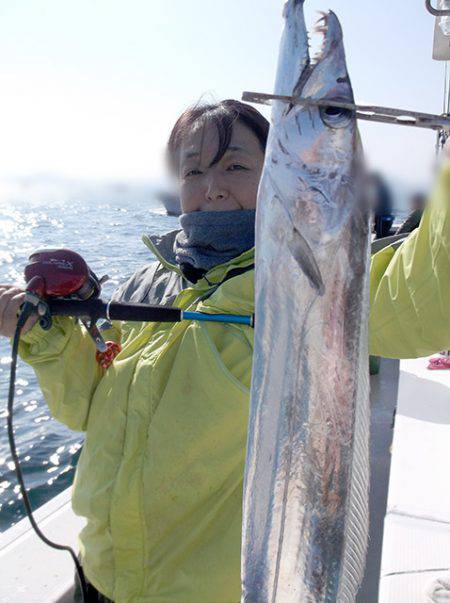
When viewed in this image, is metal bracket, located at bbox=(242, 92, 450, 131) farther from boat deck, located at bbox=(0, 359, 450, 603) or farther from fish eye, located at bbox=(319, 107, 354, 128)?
boat deck, located at bbox=(0, 359, 450, 603)

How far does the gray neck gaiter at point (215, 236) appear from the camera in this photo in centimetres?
179

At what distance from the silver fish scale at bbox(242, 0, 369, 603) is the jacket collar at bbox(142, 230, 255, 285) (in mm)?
706

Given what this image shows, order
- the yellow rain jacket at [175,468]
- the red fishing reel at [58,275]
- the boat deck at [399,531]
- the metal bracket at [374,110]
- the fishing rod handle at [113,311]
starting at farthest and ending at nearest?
the boat deck at [399,531] < the red fishing reel at [58,275] < the fishing rod handle at [113,311] < the yellow rain jacket at [175,468] < the metal bracket at [374,110]

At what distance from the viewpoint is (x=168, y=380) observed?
66.5 inches

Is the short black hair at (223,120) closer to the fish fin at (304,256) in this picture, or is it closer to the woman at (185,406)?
the woman at (185,406)

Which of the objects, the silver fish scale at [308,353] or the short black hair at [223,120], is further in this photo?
the short black hair at [223,120]

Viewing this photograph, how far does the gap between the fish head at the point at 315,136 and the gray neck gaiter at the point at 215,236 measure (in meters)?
0.74

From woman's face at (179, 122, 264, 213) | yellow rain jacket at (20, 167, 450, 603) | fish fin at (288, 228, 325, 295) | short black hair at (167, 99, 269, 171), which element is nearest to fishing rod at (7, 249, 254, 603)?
yellow rain jacket at (20, 167, 450, 603)

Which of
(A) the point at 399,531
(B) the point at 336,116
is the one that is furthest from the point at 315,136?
(A) the point at 399,531

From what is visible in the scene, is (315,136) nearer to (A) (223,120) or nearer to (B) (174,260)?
(A) (223,120)

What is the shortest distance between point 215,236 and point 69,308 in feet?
1.83

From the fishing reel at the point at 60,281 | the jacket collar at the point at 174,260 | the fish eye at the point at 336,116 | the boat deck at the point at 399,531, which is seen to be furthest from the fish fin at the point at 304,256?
the boat deck at the point at 399,531

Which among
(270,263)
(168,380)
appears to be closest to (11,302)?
(168,380)

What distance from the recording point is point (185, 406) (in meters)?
1.64
